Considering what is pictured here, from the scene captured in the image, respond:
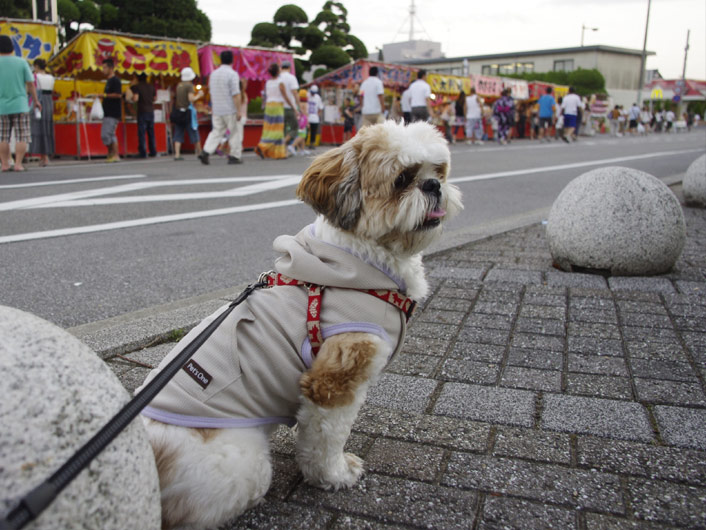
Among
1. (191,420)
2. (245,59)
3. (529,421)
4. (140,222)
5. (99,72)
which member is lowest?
(529,421)

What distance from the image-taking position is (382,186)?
2.22 m

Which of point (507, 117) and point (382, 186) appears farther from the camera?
point (507, 117)

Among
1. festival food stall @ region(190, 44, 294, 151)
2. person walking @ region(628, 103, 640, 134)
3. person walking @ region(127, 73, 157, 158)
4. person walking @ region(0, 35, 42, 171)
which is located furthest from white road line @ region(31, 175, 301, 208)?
person walking @ region(628, 103, 640, 134)

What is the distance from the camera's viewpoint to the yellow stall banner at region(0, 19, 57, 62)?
1636 cm

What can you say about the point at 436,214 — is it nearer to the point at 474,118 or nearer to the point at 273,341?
the point at 273,341

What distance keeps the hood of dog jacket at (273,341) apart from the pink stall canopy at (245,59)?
1833cm

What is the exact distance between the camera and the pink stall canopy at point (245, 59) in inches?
749

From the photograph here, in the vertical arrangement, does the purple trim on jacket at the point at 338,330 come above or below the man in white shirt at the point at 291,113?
below

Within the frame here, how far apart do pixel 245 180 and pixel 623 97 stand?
82760mm

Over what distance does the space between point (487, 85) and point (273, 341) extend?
Answer: 35674 millimetres

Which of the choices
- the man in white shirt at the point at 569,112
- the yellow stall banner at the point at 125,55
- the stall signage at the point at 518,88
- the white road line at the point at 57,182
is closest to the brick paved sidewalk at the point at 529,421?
the white road line at the point at 57,182

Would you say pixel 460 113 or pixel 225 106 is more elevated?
pixel 460 113

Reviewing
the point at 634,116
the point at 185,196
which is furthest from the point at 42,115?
the point at 634,116

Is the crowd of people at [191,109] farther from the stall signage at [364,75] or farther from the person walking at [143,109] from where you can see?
the stall signage at [364,75]
